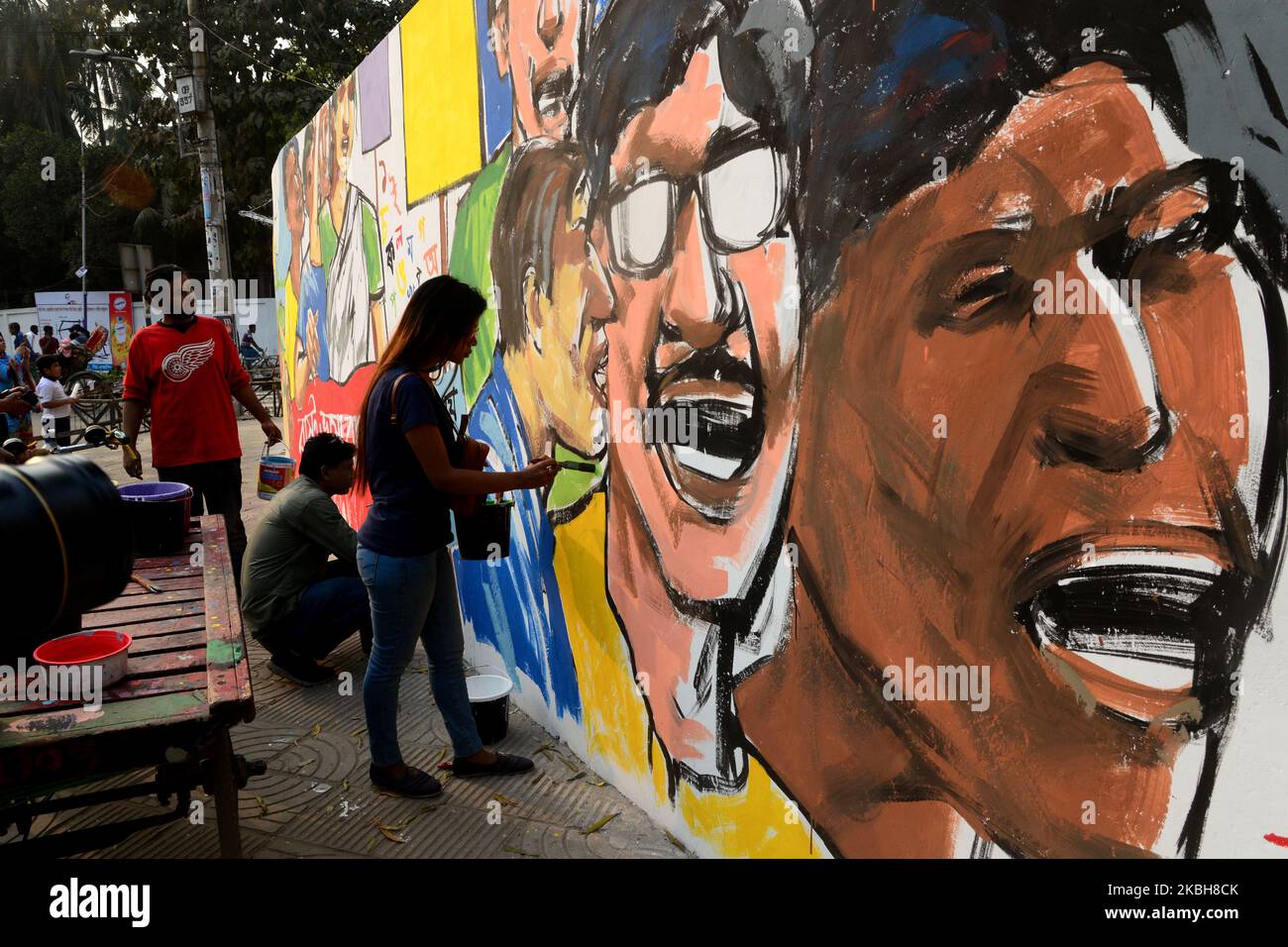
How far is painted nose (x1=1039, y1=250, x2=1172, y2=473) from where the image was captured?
1.43m

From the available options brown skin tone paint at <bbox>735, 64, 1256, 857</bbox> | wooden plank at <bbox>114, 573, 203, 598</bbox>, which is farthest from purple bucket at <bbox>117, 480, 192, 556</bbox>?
brown skin tone paint at <bbox>735, 64, 1256, 857</bbox>

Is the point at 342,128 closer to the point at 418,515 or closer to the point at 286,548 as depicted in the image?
the point at 286,548

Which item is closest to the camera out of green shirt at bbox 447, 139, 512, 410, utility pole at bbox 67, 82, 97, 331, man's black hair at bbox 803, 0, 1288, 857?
man's black hair at bbox 803, 0, 1288, 857

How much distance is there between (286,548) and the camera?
4.30 metres

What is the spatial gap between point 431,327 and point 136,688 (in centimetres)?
136

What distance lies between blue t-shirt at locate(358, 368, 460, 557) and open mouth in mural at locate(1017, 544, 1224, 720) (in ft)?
6.20

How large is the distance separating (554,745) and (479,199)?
2454 millimetres

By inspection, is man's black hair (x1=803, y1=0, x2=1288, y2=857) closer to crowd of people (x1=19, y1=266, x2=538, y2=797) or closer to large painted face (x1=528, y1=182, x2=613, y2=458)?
large painted face (x1=528, y1=182, x2=613, y2=458)

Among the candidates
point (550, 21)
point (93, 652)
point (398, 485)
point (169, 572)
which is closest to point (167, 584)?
point (169, 572)

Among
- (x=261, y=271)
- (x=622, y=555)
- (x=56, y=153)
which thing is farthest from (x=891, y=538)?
(x=56, y=153)

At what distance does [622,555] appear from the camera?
3.01 metres

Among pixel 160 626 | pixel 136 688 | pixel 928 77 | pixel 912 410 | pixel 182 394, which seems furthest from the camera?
pixel 182 394
